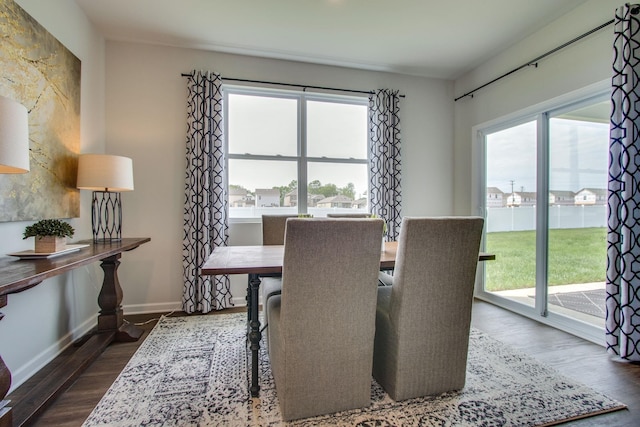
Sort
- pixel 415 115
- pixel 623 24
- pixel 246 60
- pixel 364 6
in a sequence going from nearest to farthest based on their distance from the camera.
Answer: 1. pixel 623 24
2. pixel 364 6
3. pixel 246 60
4. pixel 415 115

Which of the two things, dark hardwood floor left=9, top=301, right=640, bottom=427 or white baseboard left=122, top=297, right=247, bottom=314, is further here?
white baseboard left=122, top=297, right=247, bottom=314

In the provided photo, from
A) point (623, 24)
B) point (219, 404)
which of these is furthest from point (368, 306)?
point (623, 24)

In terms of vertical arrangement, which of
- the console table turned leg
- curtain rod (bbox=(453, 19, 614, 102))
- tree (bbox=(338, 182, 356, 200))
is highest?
curtain rod (bbox=(453, 19, 614, 102))

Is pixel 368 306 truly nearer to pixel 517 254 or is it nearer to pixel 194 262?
pixel 194 262

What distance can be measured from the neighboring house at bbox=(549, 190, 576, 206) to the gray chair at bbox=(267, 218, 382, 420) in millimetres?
2324

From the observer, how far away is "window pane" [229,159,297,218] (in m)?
3.31

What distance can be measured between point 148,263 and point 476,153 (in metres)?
3.93

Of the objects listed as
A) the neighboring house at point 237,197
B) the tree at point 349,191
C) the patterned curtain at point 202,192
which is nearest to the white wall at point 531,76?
the tree at point 349,191

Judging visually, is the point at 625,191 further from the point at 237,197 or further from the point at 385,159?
the point at 237,197

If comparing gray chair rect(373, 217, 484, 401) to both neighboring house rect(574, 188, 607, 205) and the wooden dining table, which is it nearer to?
the wooden dining table

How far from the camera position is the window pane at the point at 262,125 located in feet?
10.9

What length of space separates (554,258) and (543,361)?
1141 mm

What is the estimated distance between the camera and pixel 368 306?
4.77 ft

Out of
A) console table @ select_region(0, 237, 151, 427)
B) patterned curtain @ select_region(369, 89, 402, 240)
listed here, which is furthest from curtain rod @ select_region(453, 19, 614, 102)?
console table @ select_region(0, 237, 151, 427)
